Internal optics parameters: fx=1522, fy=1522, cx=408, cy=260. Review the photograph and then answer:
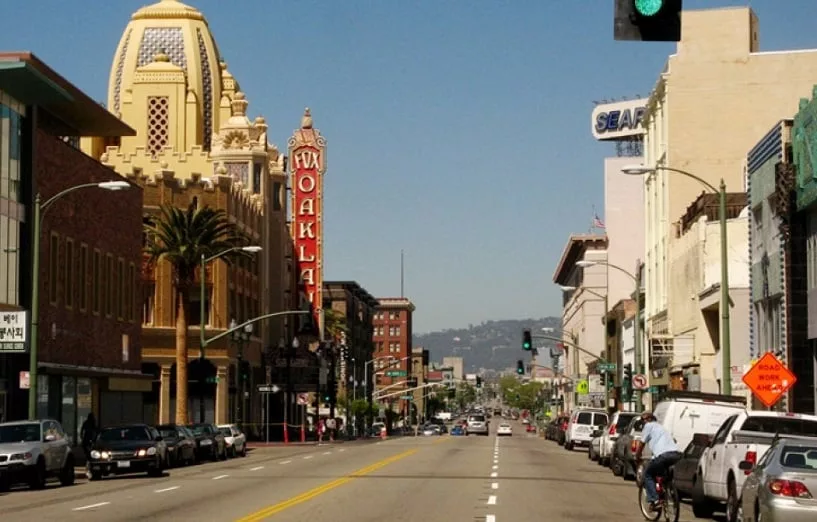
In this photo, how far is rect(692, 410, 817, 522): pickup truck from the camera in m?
23.5

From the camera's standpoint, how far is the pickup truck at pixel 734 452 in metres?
23.5

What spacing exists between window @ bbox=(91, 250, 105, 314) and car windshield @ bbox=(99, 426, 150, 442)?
21.3m

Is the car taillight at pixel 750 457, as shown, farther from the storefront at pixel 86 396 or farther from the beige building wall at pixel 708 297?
the beige building wall at pixel 708 297

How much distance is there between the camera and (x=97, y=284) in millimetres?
64125

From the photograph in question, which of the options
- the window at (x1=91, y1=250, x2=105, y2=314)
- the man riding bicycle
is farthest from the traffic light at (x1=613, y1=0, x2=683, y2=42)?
the window at (x1=91, y1=250, x2=105, y2=314)

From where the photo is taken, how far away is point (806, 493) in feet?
61.9

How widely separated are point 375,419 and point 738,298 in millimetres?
123985

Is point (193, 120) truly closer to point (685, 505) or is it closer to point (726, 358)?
point (726, 358)

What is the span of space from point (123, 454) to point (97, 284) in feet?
78.6

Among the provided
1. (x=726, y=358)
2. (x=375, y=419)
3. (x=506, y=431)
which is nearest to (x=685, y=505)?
(x=726, y=358)

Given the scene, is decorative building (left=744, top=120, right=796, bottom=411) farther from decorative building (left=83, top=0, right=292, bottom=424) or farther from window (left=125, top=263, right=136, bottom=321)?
decorative building (left=83, top=0, right=292, bottom=424)

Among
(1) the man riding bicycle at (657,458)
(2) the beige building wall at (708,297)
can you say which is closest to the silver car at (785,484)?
(1) the man riding bicycle at (657,458)

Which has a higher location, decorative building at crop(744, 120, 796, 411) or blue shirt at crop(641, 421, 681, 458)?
decorative building at crop(744, 120, 796, 411)

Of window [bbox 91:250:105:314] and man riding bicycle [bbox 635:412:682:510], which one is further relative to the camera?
window [bbox 91:250:105:314]
